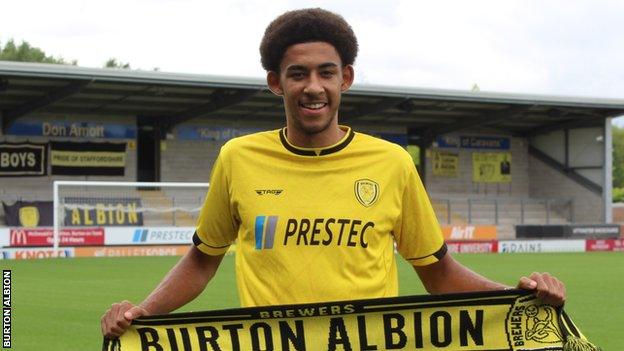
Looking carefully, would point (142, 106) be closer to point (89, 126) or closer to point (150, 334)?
point (89, 126)

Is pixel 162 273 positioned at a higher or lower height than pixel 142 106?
lower

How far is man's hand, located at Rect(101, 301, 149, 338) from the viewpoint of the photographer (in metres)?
3.86

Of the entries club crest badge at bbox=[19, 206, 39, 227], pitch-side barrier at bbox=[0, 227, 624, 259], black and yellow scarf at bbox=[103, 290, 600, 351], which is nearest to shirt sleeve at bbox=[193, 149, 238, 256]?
black and yellow scarf at bbox=[103, 290, 600, 351]

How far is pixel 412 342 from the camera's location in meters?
3.97

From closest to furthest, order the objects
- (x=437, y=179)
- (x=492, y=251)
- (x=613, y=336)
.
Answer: (x=613, y=336)
(x=492, y=251)
(x=437, y=179)

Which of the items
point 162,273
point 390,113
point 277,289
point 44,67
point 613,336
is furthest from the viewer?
point 390,113

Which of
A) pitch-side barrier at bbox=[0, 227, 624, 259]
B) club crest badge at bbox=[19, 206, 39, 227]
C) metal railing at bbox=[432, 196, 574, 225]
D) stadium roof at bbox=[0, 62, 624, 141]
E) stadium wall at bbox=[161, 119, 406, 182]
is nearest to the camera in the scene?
pitch-side barrier at bbox=[0, 227, 624, 259]

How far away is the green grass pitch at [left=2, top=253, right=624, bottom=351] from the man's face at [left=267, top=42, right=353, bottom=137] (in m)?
7.58

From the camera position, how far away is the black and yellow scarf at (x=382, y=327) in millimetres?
3873

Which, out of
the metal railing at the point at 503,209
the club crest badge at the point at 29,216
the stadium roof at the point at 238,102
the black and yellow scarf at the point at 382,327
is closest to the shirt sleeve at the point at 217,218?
the black and yellow scarf at the point at 382,327

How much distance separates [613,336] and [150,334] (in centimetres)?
890

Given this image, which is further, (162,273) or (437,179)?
(437,179)

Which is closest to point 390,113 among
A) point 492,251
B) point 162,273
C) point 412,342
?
point 492,251

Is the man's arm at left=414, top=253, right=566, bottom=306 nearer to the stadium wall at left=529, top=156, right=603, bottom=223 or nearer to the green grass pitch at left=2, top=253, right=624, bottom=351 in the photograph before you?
the green grass pitch at left=2, top=253, right=624, bottom=351
